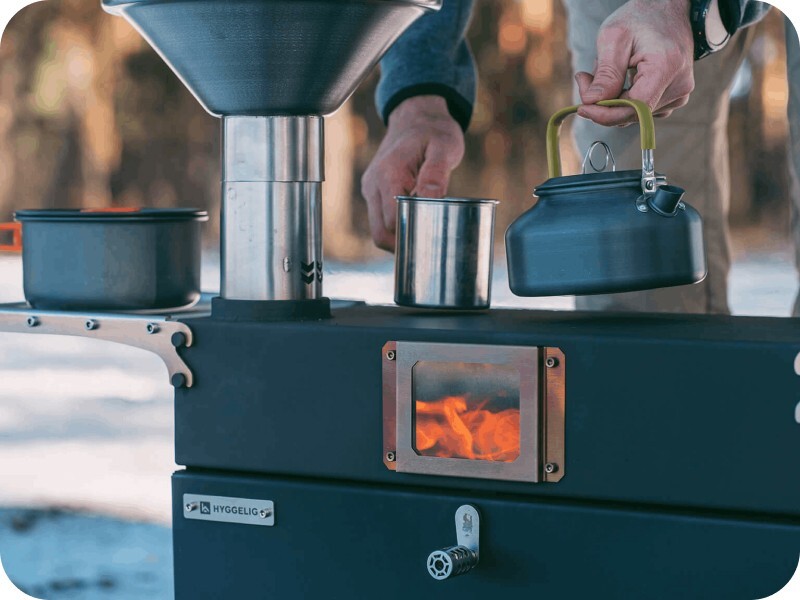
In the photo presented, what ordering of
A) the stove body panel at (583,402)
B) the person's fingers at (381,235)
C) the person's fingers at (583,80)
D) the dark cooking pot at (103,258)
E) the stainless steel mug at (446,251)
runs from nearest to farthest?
the stove body panel at (583,402)
the person's fingers at (583,80)
the stainless steel mug at (446,251)
the dark cooking pot at (103,258)
the person's fingers at (381,235)

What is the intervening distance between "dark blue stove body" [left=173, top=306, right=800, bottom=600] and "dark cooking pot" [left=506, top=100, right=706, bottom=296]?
79 millimetres

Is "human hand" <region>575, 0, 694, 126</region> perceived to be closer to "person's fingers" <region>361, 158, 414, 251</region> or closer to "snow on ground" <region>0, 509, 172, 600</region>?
"person's fingers" <region>361, 158, 414, 251</region>

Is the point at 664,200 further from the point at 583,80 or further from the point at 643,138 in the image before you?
the point at 583,80

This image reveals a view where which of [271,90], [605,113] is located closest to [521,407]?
[605,113]

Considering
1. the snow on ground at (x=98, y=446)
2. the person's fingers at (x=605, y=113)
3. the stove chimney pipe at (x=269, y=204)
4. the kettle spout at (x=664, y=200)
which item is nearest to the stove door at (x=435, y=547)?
the snow on ground at (x=98, y=446)

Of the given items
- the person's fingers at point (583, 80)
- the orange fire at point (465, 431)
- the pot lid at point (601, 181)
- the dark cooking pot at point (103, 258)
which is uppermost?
the person's fingers at point (583, 80)

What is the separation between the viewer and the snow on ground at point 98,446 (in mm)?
2107

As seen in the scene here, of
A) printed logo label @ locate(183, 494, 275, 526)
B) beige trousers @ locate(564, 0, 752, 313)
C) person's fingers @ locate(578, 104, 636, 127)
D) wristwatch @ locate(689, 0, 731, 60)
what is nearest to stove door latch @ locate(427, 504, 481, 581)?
printed logo label @ locate(183, 494, 275, 526)

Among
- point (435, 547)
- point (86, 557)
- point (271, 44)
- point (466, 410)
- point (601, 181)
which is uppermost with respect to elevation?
point (271, 44)

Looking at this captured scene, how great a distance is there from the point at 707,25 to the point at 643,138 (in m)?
0.35

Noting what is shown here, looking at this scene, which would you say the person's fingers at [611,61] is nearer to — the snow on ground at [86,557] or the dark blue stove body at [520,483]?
the dark blue stove body at [520,483]

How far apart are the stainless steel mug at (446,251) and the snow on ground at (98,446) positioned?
45 cm

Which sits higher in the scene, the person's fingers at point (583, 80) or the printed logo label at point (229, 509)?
the person's fingers at point (583, 80)

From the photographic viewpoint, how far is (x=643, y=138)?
5.69ft
